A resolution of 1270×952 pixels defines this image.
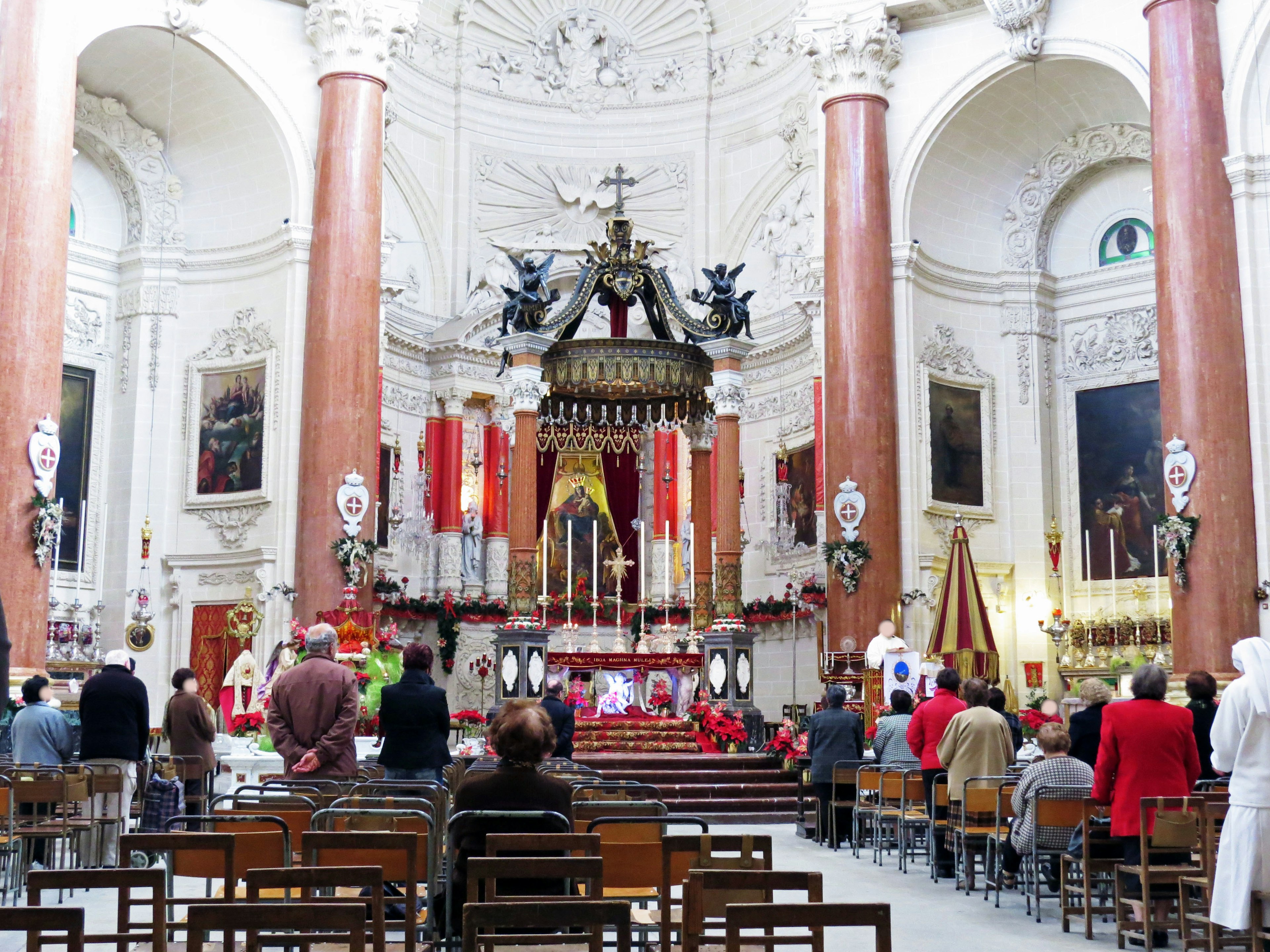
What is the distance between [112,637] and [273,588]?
2.73 m

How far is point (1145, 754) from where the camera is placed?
782 centimetres

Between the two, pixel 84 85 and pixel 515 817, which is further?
pixel 84 85

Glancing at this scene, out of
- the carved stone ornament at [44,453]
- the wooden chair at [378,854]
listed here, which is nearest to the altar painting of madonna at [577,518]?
the carved stone ornament at [44,453]

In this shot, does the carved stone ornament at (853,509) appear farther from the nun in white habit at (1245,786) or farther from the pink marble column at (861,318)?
the nun in white habit at (1245,786)

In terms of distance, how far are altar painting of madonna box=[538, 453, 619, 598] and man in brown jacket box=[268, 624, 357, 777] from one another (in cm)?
1584

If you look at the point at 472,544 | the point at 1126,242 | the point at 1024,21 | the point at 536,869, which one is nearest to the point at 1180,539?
the point at 1126,242

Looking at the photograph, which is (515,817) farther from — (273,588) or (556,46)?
(556,46)

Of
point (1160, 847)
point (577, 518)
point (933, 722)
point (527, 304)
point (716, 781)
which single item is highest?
point (527, 304)

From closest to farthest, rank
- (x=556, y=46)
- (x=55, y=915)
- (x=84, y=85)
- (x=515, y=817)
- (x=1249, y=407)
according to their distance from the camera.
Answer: (x=55, y=915), (x=515, y=817), (x=1249, y=407), (x=84, y=85), (x=556, y=46)

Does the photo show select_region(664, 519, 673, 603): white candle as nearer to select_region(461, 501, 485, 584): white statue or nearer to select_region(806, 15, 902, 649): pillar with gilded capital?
select_region(806, 15, 902, 649): pillar with gilded capital

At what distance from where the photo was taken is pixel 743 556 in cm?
2364

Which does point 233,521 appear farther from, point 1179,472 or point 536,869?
point 536,869

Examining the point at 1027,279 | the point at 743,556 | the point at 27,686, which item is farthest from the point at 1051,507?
the point at 27,686

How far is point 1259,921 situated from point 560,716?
20.8ft
